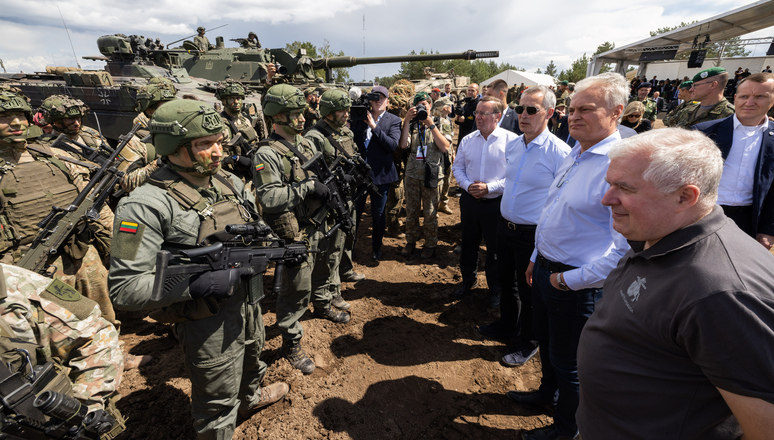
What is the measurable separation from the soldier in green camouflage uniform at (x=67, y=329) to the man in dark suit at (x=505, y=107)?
533cm

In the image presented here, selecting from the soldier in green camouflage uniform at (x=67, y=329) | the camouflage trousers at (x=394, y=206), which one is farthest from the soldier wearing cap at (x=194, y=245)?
the camouflage trousers at (x=394, y=206)

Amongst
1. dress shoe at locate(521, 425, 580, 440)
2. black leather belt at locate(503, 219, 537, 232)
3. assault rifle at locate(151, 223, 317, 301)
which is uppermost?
assault rifle at locate(151, 223, 317, 301)

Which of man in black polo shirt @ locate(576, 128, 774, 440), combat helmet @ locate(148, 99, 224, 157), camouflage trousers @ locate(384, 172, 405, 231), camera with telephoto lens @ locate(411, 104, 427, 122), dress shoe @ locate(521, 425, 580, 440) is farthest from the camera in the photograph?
camouflage trousers @ locate(384, 172, 405, 231)

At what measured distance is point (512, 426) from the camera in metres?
2.89

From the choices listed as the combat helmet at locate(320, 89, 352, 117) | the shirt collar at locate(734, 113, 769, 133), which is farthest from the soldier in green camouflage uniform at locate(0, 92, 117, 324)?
the shirt collar at locate(734, 113, 769, 133)

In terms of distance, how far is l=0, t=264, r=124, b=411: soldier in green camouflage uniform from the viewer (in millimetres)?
1701

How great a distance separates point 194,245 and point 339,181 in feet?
6.84

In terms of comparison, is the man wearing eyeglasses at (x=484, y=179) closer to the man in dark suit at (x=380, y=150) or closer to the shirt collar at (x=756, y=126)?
the man in dark suit at (x=380, y=150)

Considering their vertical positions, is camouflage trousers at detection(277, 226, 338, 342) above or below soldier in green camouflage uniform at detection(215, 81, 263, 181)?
below

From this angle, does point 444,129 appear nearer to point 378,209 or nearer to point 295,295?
point 378,209

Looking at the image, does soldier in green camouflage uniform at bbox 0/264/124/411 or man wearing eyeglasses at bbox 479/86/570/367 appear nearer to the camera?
soldier in green camouflage uniform at bbox 0/264/124/411

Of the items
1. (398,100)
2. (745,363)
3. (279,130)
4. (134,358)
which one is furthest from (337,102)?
(745,363)

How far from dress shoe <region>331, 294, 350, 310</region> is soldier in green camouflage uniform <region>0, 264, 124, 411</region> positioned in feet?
8.44

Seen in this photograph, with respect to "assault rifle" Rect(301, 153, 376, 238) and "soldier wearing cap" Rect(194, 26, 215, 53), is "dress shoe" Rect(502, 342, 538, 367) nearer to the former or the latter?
"assault rifle" Rect(301, 153, 376, 238)
